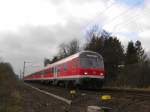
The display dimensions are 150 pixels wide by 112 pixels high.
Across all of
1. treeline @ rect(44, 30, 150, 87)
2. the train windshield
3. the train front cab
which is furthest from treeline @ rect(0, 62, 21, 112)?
treeline @ rect(44, 30, 150, 87)

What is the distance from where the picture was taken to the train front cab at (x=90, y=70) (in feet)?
93.4

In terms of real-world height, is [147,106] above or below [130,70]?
below

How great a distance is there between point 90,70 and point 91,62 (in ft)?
3.19

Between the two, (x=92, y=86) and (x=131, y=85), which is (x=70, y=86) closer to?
(x=92, y=86)

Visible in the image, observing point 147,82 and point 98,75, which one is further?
point 147,82

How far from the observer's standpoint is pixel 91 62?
1168 inches

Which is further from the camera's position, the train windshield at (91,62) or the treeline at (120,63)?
the treeline at (120,63)

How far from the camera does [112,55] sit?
65125 mm

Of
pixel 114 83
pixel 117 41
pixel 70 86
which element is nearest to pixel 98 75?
pixel 70 86

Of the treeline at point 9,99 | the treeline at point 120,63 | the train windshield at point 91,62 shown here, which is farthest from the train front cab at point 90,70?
the treeline at point 120,63

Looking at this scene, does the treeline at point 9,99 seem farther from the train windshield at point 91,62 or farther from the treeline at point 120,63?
the treeline at point 120,63

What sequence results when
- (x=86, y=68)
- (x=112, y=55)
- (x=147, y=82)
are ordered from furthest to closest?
1. (x=112, y=55)
2. (x=147, y=82)
3. (x=86, y=68)

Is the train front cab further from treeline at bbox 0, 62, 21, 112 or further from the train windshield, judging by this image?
treeline at bbox 0, 62, 21, 112

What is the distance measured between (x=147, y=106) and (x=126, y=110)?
2.56ft
